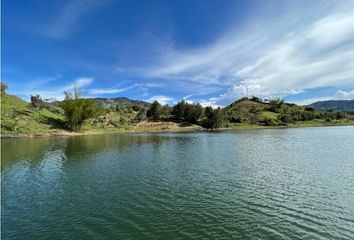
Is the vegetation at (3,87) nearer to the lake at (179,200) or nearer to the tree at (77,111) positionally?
the tree at (77,111)

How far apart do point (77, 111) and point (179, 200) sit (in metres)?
116

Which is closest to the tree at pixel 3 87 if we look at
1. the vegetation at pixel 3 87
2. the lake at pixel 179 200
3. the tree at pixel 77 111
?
the vegetation at pixel 3 87

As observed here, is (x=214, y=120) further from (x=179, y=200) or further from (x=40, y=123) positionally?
(x=179, y=200)

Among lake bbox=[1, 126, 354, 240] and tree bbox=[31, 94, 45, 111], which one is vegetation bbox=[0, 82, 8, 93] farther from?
lake bbox=[1, 126, 354, 240]

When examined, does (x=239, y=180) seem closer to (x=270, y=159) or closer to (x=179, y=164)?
(x=179, y=164)

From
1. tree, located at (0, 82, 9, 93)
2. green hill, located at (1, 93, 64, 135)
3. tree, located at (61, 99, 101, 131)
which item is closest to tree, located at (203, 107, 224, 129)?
tree, located at (61, 99, 101, 131)

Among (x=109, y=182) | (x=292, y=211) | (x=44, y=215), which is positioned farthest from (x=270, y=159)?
(x=44, y=215)

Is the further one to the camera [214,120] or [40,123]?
[214,120]

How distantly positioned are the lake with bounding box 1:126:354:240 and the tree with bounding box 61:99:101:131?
86.6 meters

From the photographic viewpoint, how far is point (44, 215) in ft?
80.3

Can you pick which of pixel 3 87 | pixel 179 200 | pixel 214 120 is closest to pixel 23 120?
pixel 3 87

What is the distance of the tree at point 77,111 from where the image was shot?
133m

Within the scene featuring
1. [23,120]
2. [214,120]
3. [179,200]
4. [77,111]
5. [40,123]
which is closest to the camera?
[179,200]

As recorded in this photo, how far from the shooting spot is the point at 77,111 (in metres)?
132
